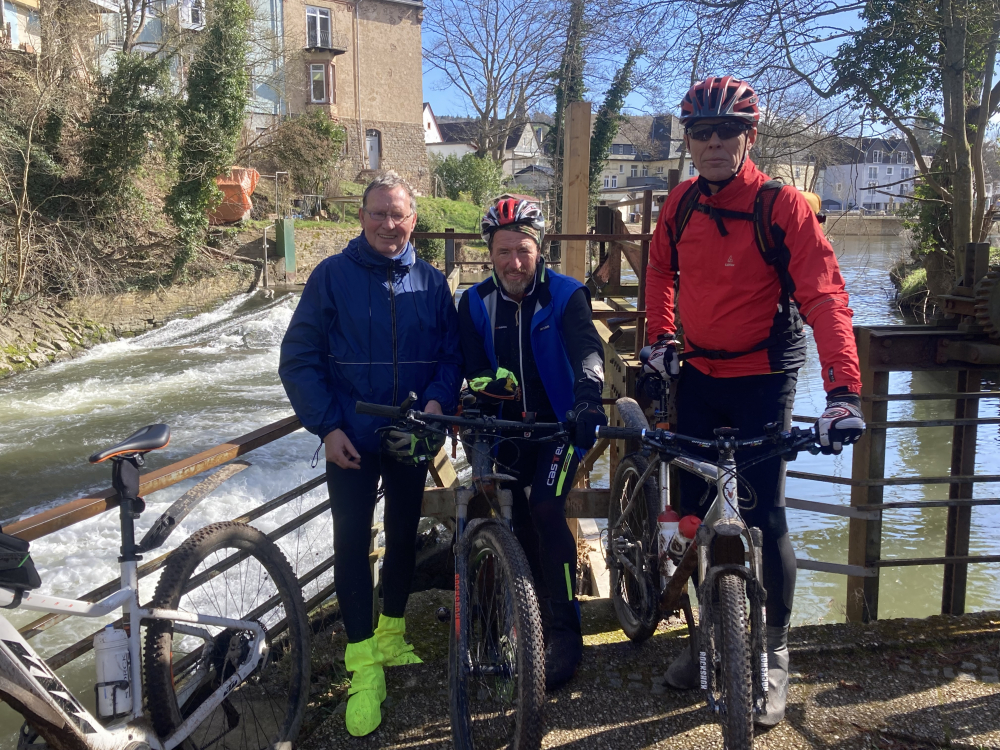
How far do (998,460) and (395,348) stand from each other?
29.3ft

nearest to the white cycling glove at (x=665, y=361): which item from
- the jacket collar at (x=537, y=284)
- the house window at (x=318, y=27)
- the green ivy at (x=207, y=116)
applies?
the jacket collar at (x=537, y=284)

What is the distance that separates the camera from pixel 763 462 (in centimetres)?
277

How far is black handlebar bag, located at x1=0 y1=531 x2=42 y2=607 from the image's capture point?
1970 mm

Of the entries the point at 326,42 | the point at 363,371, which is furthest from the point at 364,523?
the point at 326,42

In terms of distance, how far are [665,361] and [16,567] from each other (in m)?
2.11

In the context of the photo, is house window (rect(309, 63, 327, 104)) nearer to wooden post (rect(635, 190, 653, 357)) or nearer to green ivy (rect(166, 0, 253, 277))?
green ivy (rect(166, 0, 253, 277))

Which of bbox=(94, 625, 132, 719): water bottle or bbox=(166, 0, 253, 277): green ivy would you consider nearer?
bbox=(94, 625, 132, 719): water bottle

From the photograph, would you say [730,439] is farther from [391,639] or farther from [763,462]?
[391,639]

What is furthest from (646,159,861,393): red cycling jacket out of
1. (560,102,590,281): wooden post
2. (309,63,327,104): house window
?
(309,63,327,104): house window

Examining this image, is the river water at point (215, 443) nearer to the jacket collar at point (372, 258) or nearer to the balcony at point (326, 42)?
the jacket collar at point (372, 258)

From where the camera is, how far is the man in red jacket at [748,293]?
2.68 metres

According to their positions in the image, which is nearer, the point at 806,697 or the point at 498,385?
the point at 498,385

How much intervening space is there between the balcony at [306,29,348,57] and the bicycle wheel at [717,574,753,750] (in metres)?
37.3

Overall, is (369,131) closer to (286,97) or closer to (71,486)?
(286,97)
